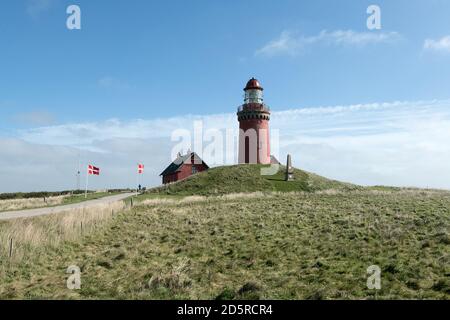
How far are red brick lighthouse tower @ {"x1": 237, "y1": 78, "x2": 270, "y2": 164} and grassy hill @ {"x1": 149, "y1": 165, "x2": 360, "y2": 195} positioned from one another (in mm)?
4696

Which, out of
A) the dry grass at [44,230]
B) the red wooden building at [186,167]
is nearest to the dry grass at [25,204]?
the dry grass at [44,230]

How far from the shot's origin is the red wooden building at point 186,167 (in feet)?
213

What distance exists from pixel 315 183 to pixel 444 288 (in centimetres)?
4233

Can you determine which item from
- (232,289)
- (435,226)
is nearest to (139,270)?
(232,289)

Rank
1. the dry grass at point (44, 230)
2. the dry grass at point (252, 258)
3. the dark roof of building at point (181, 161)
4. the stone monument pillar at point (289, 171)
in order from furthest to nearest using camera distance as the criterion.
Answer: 1. the dark roof of building at point (181, 161)
2. the stone monument pillar at point (289, 171)
3. the dry grass at point (44, 230)
4. the dry grass at point (252, 258)

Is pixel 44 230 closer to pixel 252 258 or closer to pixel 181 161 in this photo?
pixel 252 258

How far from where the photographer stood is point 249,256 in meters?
14.3

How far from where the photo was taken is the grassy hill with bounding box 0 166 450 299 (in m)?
10.4

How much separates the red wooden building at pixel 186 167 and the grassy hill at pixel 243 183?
9.71 m

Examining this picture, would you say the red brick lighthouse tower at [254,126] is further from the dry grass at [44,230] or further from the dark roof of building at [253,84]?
the dry grass at [44,230]

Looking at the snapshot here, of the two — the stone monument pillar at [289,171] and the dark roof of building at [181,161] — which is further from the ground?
the dark roof of building at [181,161]

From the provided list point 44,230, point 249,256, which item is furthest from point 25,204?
point 249,256

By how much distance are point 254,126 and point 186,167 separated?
48.3 feet

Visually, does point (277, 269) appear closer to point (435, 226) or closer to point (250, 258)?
point (250, 258)
